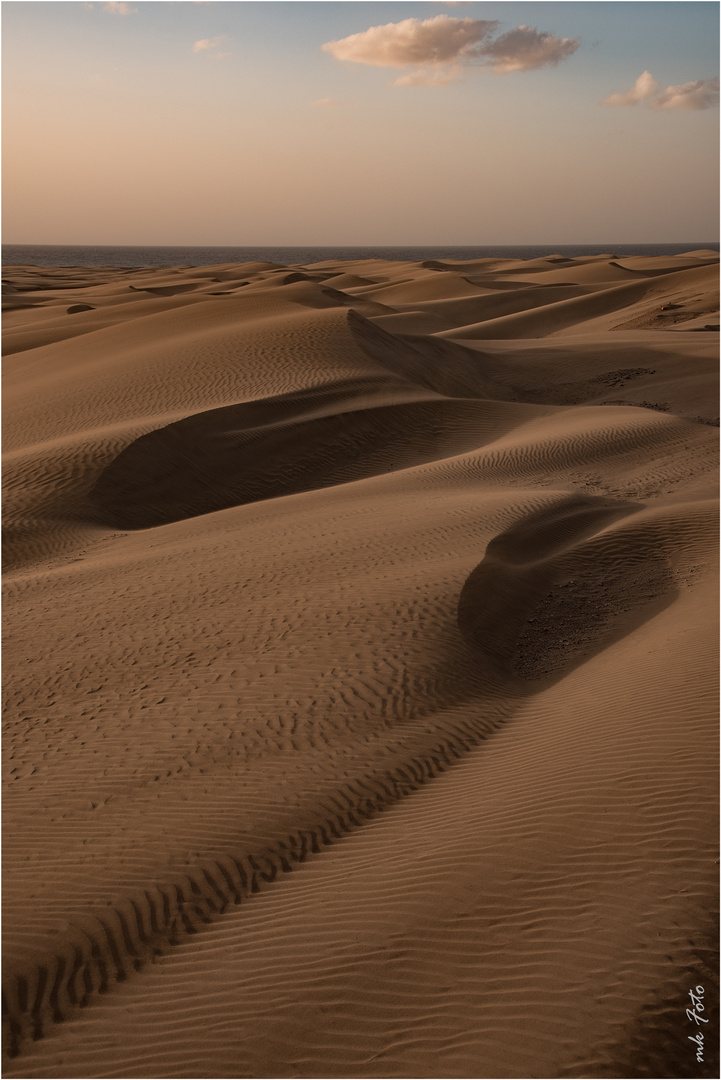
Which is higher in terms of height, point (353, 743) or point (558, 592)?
point (558, 592)

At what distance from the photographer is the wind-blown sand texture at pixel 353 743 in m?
4.94

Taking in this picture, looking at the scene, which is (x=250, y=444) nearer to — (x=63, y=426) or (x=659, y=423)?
(x=63, y=426)

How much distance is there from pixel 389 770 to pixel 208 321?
22463 mm

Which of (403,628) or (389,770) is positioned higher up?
(403,628)

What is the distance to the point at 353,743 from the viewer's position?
8.02 metres

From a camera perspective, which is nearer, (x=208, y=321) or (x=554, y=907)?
(x=554, y=907)

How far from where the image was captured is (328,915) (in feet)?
18.8

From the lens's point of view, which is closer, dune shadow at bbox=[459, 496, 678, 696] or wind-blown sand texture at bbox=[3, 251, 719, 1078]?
wind-blown sand texture at bbox=[3, 251, 719, 1078]

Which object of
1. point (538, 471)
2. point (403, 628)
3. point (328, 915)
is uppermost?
point (538, 471)

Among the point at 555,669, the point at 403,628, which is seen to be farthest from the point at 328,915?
the point at 555,669

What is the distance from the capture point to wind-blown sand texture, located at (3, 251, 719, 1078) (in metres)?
4.94

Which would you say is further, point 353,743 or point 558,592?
point 558,592

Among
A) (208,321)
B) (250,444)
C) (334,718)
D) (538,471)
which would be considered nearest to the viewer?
(334,718)

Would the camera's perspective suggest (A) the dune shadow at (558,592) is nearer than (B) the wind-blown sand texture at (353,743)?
No
